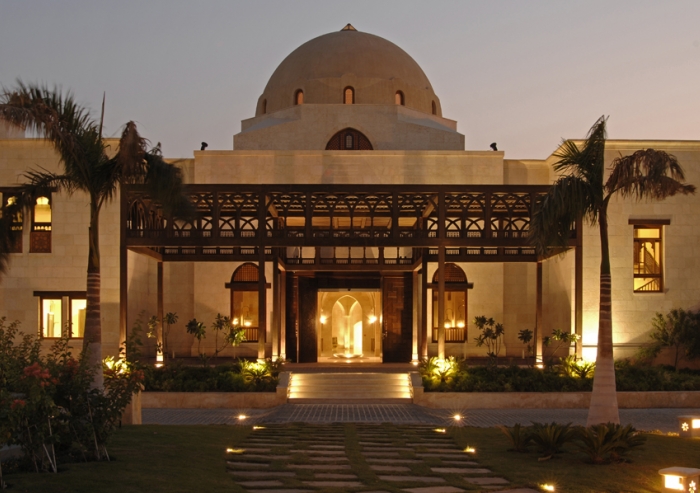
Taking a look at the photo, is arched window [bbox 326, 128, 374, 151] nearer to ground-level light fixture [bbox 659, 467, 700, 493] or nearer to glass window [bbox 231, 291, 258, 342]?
glass window [bbox 231, 291, 258, 342]

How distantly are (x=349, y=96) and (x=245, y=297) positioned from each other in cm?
1008

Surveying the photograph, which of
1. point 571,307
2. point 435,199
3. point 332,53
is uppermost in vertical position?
point 332,53

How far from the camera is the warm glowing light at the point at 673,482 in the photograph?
31.5 feet

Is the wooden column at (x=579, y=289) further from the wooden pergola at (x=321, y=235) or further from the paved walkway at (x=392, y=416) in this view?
the paved walkway at (x=392, y=416)

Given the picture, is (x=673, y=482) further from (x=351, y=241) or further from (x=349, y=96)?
(x=349, y=96)

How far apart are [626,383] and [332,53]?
20729mm

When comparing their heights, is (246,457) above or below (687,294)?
below

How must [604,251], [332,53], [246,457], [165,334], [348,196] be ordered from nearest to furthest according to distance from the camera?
1. [246,457]
2. [604,251]
3. [348,196]
4. [165,334]
5. [332,53]

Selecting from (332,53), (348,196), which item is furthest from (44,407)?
(332,53)

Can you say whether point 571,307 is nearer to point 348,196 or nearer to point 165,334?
point 348,196

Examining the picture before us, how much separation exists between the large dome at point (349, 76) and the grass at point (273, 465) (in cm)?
2209

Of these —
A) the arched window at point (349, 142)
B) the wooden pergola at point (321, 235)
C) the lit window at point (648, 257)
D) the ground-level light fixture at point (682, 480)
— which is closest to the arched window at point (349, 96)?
the arched window at point (349, 142)

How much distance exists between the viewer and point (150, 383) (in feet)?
67.3

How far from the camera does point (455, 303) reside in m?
31.6
